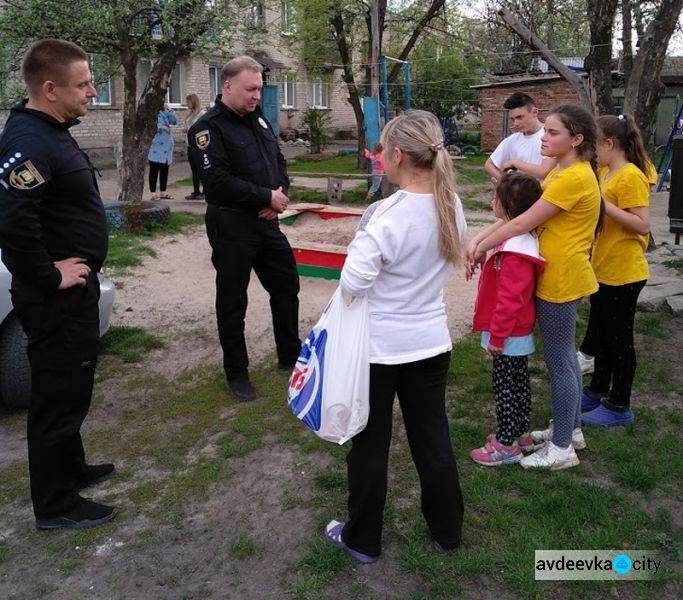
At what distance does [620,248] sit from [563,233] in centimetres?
76

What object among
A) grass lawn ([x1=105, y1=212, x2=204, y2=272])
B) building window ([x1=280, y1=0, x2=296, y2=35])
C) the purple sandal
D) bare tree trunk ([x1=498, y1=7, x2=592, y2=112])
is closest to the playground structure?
grass lawn ([x1=105, y1=212, x2=204, y2=272])

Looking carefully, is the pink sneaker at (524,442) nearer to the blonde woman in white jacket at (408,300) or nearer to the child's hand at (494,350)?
the child's hand at (494,350)

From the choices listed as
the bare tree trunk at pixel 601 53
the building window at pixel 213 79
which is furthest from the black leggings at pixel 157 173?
the building window at pixel 213 79

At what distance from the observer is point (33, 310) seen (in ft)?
9.64

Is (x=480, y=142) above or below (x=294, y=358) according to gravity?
above

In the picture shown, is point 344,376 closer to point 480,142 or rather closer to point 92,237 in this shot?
point 92,237

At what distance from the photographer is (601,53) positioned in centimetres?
856

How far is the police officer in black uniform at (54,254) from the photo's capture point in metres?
2.76

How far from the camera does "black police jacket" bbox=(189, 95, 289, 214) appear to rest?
171 inches

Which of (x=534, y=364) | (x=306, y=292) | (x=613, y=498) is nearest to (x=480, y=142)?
(x=306, y=292)

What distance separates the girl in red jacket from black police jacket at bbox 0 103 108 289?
5.80 ft

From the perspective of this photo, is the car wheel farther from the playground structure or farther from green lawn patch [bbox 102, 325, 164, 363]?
the playground structure

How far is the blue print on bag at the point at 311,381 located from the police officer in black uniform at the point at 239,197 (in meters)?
1.89

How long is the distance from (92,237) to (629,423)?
2.99 metres
